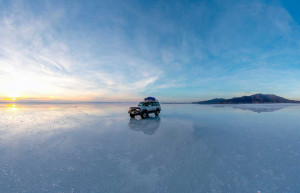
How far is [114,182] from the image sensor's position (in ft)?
13.3

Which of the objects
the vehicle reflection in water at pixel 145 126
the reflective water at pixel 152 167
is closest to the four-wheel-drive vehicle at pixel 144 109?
the vehicle reflection in water at pixel 145 126

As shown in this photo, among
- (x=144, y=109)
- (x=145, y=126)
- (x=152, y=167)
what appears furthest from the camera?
(x=144, y=109)

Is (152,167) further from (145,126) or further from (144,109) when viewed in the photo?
(144,109)

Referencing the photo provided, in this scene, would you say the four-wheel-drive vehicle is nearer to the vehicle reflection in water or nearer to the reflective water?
the vehicle reflection in water

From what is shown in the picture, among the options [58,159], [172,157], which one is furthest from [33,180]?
[172,157]

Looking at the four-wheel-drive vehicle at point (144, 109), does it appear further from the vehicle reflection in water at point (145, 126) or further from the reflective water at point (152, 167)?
the reflective water at point (152, 167)

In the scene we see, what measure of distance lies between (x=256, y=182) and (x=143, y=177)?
3.59m

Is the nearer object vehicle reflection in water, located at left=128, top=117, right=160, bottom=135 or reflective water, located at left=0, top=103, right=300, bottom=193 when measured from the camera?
reflective water, located at left=0, top=103, right=300, bottom=193

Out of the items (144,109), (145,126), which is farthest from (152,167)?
(144,109)

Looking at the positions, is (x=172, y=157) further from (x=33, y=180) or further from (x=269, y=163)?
(x=33, y=180)

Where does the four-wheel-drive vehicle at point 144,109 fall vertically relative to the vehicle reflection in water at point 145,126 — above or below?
above

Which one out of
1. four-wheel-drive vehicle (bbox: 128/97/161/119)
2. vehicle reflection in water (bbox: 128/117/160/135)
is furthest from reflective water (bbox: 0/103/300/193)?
four-wheel-drive vehicle (bbox: 128/97/161/119)

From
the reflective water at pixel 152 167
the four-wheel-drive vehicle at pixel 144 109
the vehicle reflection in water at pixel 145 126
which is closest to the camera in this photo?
the reflective water at pixel 152 167

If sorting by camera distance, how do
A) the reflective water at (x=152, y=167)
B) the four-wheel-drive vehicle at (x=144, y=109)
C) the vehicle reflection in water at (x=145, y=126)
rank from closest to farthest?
the reflective water at (x=152, y=167)
the vehicle reflection in water at (x=145, y=126)
the four-wheel-drive vehicle at (x=144, y=109)
